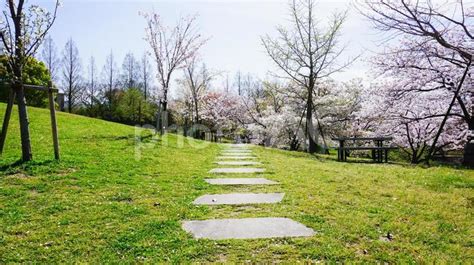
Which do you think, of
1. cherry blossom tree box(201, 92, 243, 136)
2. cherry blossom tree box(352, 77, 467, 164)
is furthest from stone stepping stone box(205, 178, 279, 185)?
cherry blossom tree box(201, 92, 243, 136)

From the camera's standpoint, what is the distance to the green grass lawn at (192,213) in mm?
2969

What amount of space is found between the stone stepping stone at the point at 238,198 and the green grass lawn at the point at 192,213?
17cm

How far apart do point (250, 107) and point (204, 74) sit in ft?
19.8

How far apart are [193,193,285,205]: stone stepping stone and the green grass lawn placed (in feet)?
0.56

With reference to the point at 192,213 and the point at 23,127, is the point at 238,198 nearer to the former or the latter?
the point at 192,213

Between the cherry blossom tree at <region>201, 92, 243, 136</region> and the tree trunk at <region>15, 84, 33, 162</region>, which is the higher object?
the cherry blossom tree at <region>201, 92, 243, 136</region>

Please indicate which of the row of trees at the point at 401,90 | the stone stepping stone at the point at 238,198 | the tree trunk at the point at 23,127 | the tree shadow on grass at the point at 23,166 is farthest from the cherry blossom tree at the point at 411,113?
the tree trunk at the point at 23,127

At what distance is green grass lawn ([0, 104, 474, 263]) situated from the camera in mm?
2969

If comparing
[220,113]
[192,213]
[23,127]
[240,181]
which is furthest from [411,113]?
[220,113]

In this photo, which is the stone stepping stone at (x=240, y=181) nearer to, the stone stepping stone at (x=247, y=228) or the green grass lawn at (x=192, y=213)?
the green grass lawn at (x=192, y=213)

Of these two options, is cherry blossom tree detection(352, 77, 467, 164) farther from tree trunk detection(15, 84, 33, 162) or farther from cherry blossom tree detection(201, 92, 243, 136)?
cherry blossom tree detection(201, 92, 243, 136)

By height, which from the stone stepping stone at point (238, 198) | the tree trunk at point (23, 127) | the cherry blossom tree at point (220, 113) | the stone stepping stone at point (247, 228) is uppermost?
the cherry blossom tree at point (220, 113)

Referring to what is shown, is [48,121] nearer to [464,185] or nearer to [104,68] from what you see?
[464,185]

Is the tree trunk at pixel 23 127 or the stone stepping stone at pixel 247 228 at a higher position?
the tree trunk at pixel 23 127
